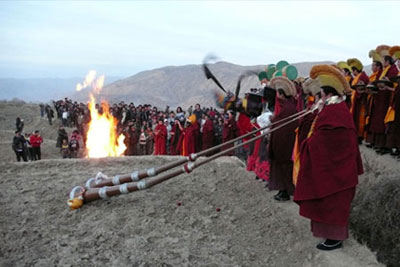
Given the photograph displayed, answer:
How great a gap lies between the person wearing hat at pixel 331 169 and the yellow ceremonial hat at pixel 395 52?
4011mm

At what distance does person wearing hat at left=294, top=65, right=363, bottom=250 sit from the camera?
4523 millimetres

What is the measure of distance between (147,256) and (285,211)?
2.32 m

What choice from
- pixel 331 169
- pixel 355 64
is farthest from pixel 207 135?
pixel 331 169

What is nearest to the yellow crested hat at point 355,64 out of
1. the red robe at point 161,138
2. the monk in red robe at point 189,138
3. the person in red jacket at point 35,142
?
the monk in red robe at point 189,138

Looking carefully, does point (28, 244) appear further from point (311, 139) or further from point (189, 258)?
point (311, 139)

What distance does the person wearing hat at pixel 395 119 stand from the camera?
777 centimetres

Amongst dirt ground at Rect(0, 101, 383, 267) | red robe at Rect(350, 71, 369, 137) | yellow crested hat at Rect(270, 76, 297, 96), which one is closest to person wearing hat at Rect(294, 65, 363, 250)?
dirt ground at Rect(0, 101, 383, 267)

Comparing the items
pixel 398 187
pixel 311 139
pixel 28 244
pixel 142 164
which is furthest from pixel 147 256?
pixel 142 164

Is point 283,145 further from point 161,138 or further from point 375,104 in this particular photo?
point 161,138

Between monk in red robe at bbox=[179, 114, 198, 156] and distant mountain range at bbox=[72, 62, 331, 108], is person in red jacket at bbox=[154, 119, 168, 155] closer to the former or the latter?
monk in red robe at bbox=[179, 114, 198, 156]

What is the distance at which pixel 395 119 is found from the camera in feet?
25.8

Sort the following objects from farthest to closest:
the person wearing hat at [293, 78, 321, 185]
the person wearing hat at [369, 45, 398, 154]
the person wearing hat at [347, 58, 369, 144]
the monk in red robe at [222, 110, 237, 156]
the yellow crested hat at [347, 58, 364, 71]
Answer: the monk in red robe at [222, 110, 237, 156]
the yellow crested hat at [347, 58, 364, 71]
the person wearing hat at [347, 58, 369, 144]
the person wearing hat at [369, 45, 398, 154]
the person wearing hat at [293, 78, 321, 185]

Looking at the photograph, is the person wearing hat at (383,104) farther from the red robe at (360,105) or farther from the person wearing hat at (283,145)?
the person wearing hat at (283,145)

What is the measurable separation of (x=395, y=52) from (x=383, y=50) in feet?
1.29
